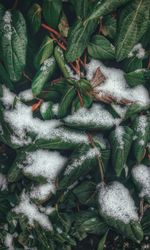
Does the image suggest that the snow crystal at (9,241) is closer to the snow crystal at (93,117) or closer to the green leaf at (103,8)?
the snow crystal at (93,117)

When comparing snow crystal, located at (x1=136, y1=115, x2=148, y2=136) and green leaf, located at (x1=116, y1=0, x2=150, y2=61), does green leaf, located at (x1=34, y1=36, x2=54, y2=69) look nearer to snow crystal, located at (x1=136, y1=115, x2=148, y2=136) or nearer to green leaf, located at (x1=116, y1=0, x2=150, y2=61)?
green leaf, located at (x1=116, y1=0, x2=150, y2=61)

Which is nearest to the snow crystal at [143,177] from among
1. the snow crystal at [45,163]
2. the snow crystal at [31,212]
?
the snow crystal at [45,163]

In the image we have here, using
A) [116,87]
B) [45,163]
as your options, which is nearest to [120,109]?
[116,87]

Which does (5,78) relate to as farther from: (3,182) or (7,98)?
(3,182)

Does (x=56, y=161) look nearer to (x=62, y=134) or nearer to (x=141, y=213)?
(x=62, y=134)

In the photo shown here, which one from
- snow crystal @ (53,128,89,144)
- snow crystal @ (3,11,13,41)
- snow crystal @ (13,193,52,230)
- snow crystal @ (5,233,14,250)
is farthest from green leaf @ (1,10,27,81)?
snow crystal @ (5,233,14,250)
